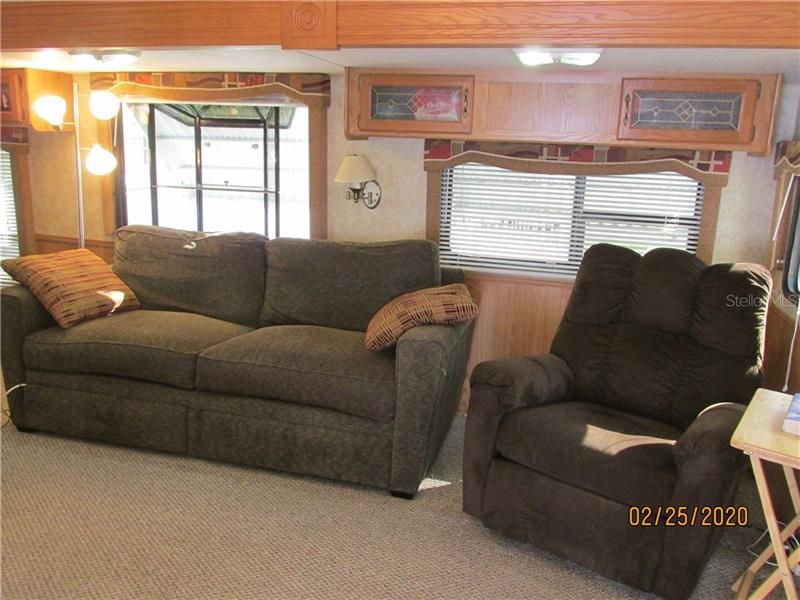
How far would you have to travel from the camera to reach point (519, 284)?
3.81m

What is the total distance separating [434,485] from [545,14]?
199cm

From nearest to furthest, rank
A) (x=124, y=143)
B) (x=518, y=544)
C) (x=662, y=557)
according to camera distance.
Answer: (x=662, y=557), (x=518, y=544), (x=124, y=143)

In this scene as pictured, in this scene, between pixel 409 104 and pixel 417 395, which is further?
pixel 409 104

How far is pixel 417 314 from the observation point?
2.95 meters

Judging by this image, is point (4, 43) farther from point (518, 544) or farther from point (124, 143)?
point (518, 544)

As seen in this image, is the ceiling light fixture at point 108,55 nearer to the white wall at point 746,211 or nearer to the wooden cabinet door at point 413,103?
the wooden cabinet door at point 413,103

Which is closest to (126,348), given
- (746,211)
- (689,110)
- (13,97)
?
(13,97)

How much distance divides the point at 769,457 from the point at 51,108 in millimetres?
4054

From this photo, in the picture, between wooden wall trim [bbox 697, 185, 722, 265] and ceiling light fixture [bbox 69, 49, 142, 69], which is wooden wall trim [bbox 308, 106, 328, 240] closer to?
ceiling light fixture [bbox 69, 49, 142, 69]

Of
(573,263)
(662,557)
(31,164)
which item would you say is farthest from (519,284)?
(31,164)

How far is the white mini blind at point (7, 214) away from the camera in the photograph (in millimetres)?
4973

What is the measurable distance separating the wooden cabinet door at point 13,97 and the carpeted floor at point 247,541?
2.25 meters

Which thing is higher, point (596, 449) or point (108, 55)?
point (108, 55)

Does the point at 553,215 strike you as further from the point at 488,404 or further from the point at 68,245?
the point at 68,245
